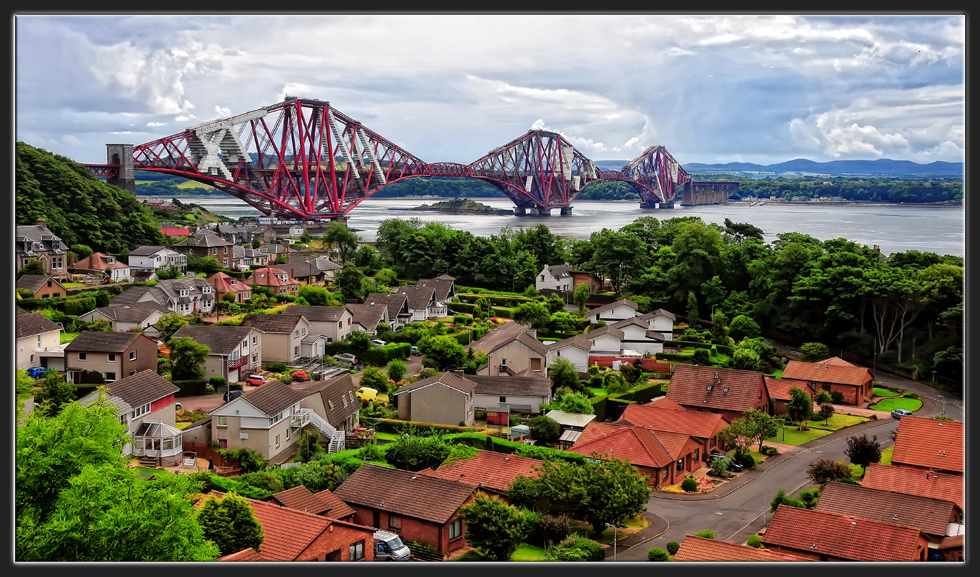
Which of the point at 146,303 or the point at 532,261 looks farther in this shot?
the point at 532,261

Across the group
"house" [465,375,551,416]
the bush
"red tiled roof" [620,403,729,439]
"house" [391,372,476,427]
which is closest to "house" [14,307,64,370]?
"house" [391,372,476,427]

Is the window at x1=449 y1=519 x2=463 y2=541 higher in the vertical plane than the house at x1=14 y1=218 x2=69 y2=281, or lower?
lower

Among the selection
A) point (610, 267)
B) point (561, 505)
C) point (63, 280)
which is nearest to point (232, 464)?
point (561, 505)

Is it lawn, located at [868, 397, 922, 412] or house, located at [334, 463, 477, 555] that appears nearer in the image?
house, located at [334, 463, 477, 555]

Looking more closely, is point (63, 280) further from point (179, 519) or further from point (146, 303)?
point (179, 519)

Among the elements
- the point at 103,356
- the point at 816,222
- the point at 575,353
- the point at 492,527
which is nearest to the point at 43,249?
the point at 103,356

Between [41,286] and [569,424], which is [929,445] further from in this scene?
[41,286]

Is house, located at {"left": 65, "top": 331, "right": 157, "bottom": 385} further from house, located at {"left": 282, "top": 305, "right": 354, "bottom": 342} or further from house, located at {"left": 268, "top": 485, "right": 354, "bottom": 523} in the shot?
Result: house, located at {"left": 268, "top": 485, "right": 354, "bottom": 523}
